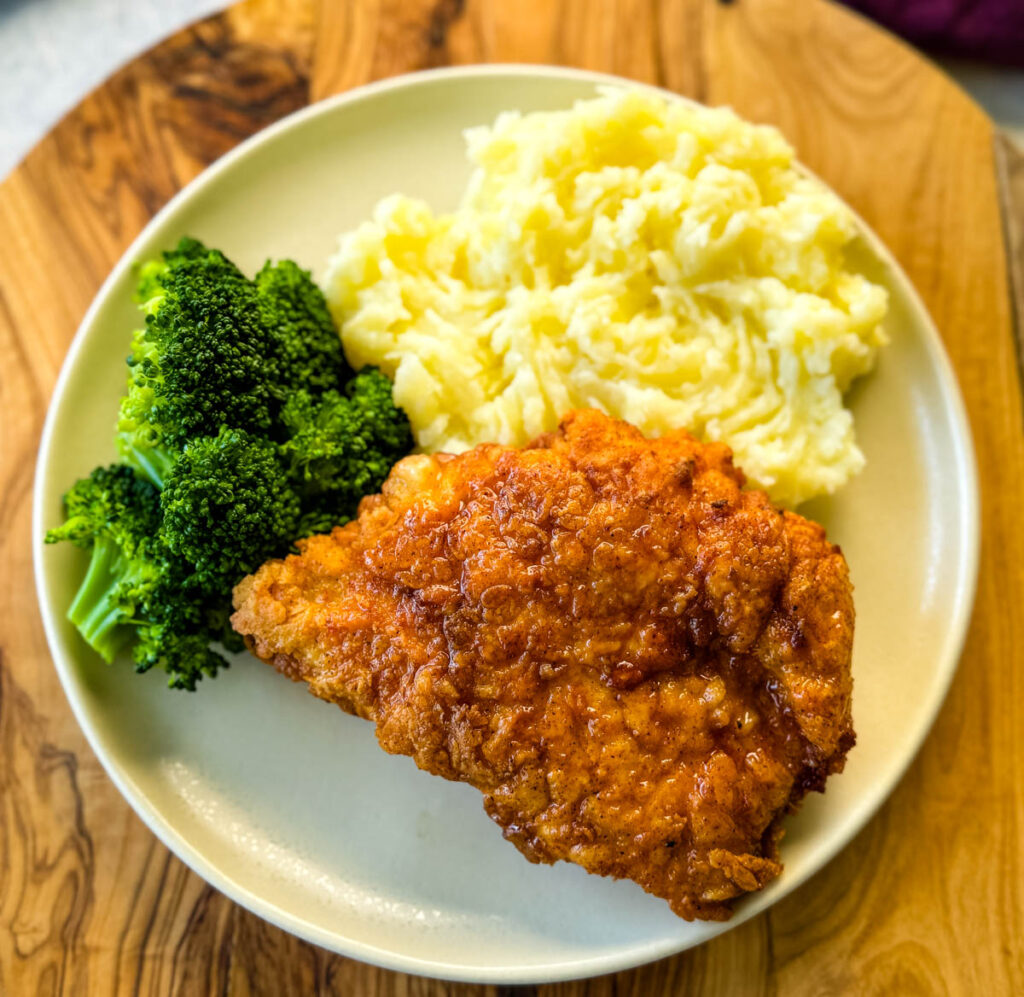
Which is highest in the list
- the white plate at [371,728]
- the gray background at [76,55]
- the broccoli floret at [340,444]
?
the gray background at [76,55]

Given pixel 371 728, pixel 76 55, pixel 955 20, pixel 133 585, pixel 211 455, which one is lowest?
pixel 371 728

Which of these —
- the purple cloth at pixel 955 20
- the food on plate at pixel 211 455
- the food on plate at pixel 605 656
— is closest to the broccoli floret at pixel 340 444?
the food on plate at pixel 211 455

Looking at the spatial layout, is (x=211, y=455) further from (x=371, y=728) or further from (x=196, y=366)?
(x=371, y=728)

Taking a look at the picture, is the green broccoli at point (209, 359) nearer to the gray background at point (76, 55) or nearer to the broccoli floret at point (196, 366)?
the broccoli floret at point (196, 366)

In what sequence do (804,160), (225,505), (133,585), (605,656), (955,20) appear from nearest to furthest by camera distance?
(605,656) < (225,505) < (133,585) < (804,160) < (955,20)

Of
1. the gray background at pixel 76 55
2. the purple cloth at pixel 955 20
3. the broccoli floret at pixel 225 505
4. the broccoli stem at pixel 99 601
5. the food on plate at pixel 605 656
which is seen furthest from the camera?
the gray background at pixel 76 55

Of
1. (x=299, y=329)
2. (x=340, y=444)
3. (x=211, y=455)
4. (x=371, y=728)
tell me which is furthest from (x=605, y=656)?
(x=299, y=329)

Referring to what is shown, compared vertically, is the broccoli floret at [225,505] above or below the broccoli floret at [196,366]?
below
